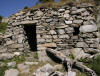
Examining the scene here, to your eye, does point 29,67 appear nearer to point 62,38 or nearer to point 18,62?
point 18,62

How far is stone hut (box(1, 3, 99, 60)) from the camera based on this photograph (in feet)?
17.6

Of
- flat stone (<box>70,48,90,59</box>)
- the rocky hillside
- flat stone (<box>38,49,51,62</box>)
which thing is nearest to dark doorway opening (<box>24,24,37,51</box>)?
the rocky hillside

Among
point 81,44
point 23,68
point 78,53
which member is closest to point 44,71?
point 23,68

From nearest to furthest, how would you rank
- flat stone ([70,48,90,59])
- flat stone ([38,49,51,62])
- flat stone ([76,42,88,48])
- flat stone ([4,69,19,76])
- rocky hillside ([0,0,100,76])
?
flat stone ([4,69,19,76])
rocky hillside ([0,0,100,76])
flat stone ([70,48,90,59])
flat stone ([76,42,88,48])
flat stone ([38,49,51,62])

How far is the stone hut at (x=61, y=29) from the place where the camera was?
538cm

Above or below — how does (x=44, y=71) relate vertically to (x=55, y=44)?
below

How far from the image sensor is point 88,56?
5.12 m

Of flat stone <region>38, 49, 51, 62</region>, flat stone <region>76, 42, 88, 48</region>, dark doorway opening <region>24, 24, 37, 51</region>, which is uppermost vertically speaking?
dark doorway opening <region>24, 24, 37, 51</region>

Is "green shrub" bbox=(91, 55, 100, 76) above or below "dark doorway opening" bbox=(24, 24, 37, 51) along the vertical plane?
below

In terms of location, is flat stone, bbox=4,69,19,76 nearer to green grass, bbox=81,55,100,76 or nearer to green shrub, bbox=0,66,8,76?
green shrub, bbox=0,66,8,76

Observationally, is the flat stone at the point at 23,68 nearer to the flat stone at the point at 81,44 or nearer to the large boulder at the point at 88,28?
the flat stone at the point at 81,44

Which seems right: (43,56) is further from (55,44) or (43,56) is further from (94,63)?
(94,63)

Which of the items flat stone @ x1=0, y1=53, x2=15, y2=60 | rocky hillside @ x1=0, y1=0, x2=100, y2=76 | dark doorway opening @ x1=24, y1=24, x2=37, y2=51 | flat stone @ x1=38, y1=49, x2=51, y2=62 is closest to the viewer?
rocky hillside @ x1=0, y1=0, x2=100, y2=76

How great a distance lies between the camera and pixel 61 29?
567 cm
